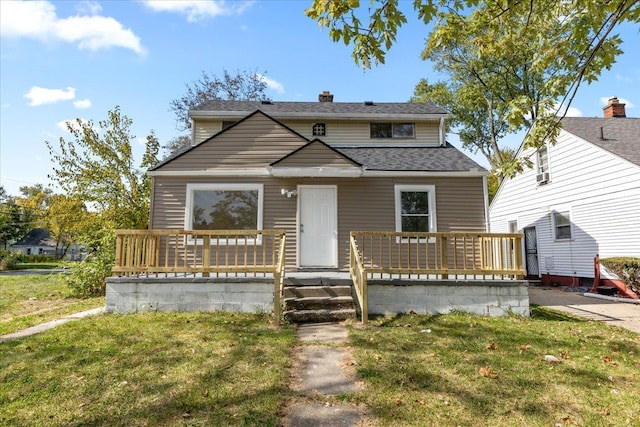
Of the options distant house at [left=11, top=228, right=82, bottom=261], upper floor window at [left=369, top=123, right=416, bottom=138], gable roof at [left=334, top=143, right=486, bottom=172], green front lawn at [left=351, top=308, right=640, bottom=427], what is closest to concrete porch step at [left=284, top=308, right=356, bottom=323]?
green front lawn at [left=351, top=308, right=640, bottom=427]

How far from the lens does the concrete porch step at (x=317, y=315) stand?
591 cm

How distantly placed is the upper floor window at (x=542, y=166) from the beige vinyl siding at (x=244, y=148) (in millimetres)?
10275

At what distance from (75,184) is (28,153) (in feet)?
10.1

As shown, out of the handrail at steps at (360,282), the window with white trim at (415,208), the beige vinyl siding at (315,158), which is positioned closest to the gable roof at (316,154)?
the beige vinyl siding at (315,158)

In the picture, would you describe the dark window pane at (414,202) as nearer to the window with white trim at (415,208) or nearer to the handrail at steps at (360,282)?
the window with white trim at (415,208)

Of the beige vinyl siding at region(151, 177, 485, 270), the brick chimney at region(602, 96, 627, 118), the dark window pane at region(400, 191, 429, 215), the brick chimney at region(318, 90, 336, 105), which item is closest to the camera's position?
the beige vinyl siding at region(151, 177, 485, 270)

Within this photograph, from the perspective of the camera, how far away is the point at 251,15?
7141 millimetres

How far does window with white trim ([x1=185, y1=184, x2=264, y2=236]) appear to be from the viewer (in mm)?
8789

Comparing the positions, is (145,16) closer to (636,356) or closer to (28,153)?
(636,356)

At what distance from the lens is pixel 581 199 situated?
11.5 metres

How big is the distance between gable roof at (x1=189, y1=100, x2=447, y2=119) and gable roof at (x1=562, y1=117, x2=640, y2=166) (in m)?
5.22

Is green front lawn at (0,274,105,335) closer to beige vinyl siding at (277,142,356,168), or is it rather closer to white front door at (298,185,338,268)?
white front door at (298,185,338,268)

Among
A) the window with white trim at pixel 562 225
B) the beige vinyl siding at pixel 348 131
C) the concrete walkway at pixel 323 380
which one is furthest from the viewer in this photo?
the window with white trim at pixel 562 225

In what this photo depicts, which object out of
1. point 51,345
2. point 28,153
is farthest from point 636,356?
point 28,153
